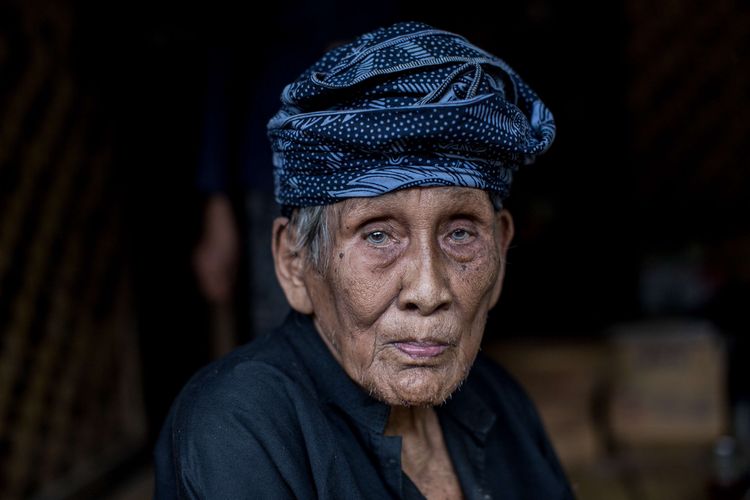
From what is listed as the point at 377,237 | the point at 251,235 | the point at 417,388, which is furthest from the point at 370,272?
the point at 251,235

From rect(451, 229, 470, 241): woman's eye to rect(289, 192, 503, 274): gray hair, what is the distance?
0.07 m

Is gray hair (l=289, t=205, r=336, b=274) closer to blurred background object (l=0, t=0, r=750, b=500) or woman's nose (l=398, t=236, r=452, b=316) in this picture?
woman's nose (l=398, t=236, r=452, b=316)

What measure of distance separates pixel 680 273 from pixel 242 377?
4.11m

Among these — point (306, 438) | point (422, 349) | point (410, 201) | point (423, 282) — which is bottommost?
point (306, 438)

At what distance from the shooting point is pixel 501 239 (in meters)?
1.36

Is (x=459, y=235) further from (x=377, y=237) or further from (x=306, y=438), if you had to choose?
(x=306, y=438)

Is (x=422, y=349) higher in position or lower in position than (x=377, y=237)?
lower

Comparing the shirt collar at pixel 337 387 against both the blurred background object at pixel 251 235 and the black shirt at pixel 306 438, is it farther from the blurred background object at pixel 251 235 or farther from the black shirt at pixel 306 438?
the blurred background object at pixel 251 235

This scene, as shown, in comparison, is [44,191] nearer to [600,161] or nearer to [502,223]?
[502,223]

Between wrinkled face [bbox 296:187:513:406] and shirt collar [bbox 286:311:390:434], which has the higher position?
wrinkled face [bbox 296:187:513:406]

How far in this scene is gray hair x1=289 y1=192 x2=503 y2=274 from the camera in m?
1.20

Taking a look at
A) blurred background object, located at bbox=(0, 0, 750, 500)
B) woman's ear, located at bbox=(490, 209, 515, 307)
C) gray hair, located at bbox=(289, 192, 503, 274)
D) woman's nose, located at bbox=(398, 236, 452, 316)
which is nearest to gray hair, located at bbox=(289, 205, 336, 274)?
gray hair, located at bbox=(289, 192, 503, 274)

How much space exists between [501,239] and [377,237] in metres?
0.28

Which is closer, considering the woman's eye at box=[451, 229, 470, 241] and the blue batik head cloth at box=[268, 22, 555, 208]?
the blue batik head cloth at box=[268, 22, 555, 208]
